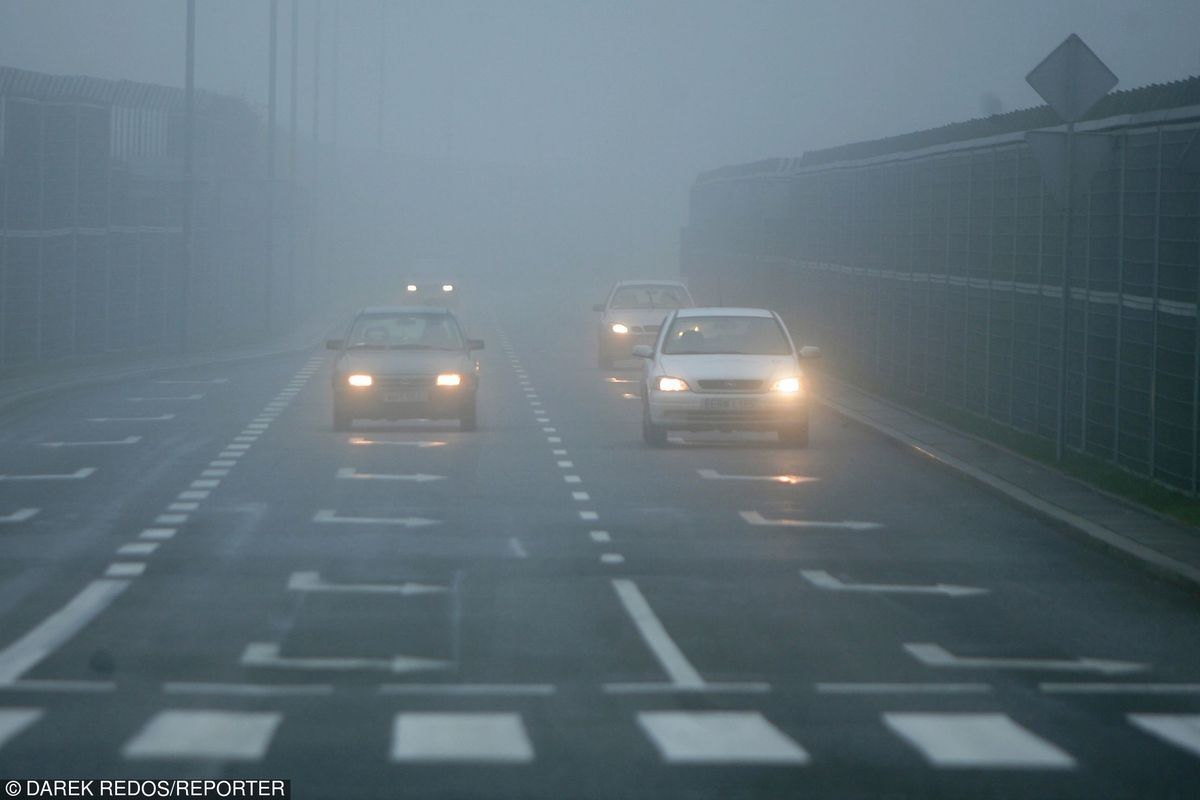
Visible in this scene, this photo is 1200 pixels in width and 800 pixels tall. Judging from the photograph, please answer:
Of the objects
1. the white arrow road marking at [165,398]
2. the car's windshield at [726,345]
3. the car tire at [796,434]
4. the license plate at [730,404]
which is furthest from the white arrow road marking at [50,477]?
the white arrow road marking at [165,398]

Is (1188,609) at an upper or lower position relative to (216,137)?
lower

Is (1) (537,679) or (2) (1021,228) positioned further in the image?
(2) (1021,228)

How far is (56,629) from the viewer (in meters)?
12.1

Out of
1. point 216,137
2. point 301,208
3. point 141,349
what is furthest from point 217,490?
point 301,208

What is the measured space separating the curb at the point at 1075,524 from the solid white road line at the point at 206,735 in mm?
6792

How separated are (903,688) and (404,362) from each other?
17.1 metres

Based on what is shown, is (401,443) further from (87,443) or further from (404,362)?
(87,443)

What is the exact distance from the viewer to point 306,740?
891cm

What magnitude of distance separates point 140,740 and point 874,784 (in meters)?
2.91

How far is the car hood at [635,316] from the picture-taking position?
41097mm

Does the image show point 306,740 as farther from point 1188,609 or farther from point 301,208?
point 301,208

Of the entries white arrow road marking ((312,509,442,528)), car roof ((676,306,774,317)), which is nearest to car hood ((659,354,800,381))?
car roof ((676,306,774,317))

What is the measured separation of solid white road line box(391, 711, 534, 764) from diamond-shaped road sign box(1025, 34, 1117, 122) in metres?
12.0

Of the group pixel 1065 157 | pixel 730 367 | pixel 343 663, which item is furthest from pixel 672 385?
pixel 343 663
